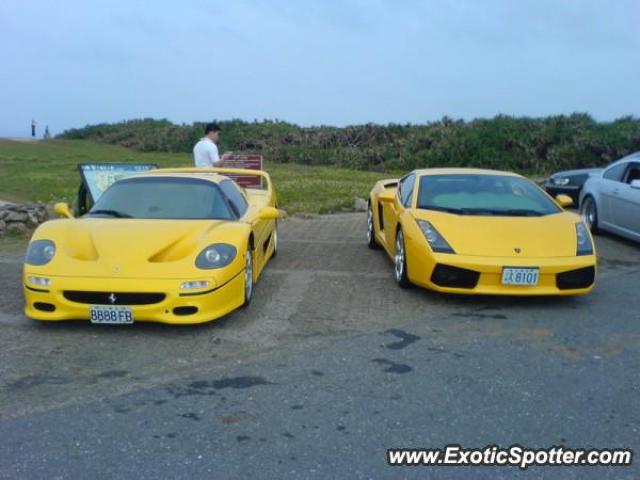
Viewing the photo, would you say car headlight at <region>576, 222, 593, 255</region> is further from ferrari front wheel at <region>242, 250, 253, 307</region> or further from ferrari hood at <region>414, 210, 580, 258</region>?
ferrari front wheel at <region>242, 250, 253, 307</region>

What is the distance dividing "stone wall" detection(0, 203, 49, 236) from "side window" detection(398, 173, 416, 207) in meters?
5.40

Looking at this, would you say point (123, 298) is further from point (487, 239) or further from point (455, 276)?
point (487, 239)

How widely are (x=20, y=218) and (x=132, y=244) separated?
5.07m

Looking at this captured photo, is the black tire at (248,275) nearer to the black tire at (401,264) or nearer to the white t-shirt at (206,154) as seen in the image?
the black tire at (401,264)

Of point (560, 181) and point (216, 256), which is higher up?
point (560, 181)

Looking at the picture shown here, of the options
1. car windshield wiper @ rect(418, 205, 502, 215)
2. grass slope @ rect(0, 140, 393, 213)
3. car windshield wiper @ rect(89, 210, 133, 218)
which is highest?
car windshield wiper @ rect(418, 205, 502, 215)

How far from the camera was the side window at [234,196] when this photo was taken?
6508mm

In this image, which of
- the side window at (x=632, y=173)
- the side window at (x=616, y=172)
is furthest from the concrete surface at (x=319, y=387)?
the side window at (x=616, y=172)

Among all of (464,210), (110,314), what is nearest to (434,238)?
(464,210)

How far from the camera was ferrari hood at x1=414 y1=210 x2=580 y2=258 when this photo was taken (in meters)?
5.91

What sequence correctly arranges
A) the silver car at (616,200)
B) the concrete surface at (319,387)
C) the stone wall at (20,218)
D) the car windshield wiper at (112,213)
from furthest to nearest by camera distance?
1. the stone wall at (20,218)
2. the silver car at (616,200)
3. the car windshield wiper at (112,213)
4. the concrete surface at (319,387)

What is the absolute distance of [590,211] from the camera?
10492 millimetres

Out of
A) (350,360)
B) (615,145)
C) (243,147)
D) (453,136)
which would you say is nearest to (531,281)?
(350,360)

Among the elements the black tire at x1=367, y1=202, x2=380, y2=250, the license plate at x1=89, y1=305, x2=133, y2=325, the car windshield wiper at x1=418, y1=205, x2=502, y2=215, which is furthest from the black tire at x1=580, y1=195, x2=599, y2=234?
the license plate at x1=89, y1=305, x2=133, y2=325
